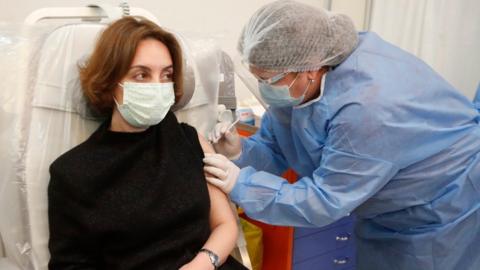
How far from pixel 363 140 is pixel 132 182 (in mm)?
663

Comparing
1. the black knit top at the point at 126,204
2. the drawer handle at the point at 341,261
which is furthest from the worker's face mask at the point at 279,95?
the drawer handle at the point at 341,261

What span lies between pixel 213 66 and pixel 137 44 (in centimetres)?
39

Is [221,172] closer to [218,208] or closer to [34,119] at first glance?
[218,208]

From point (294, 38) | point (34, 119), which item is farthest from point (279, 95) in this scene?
point (34, 119)

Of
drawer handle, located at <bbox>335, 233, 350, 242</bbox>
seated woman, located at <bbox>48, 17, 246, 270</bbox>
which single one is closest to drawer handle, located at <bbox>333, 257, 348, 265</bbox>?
drawer handle, located at <bbox>335, 233, 350, 242</bbox>

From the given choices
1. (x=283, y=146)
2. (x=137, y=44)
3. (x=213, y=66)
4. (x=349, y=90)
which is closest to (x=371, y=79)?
(x=349, y=90)

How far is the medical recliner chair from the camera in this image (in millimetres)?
1103

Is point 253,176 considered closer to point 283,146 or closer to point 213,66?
point 283,146

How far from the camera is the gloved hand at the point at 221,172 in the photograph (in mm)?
1239

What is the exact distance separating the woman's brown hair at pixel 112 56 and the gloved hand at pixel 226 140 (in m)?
0.36

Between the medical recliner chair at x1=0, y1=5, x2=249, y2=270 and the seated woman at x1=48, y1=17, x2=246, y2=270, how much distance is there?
6 centimetres

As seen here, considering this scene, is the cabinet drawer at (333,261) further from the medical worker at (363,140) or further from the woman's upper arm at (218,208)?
the woman's upper arm at (218,208)

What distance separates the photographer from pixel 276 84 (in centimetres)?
121

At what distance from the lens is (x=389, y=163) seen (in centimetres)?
114
